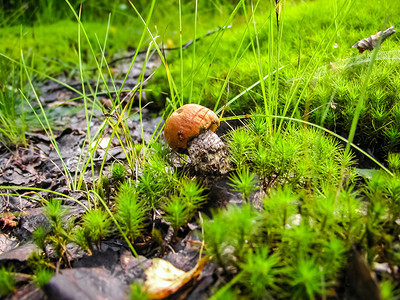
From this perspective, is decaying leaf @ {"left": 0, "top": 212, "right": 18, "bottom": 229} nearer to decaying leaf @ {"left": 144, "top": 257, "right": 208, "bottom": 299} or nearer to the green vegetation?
the green vegetation

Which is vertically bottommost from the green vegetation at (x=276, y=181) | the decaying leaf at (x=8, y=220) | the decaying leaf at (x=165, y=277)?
the decaying leaf at (x=8, y=220)

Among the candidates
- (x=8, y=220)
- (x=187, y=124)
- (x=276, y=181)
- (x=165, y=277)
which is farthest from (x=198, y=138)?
(x=8, y=220)

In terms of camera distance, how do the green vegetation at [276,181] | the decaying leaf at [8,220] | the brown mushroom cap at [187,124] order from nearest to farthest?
the green vegetation at [276,181] < the brown mushroom cap at [187,124] < the decaying leaf at [8,220]

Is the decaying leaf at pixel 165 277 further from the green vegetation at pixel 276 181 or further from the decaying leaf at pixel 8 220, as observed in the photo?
the decaying leaf at pixel 8 220

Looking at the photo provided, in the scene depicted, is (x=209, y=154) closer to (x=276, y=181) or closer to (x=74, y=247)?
(x=276, y=181)

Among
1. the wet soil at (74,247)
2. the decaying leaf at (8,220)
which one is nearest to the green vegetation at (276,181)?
the wet soil at (74,247)

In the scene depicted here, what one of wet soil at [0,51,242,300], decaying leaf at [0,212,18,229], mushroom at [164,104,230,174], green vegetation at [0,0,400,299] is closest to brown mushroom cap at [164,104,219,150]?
mushroom at [164,104,230,174]

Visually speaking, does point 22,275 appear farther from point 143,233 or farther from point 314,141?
point 314,141
